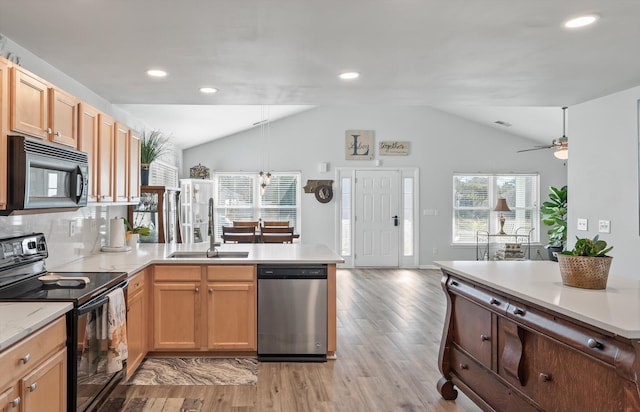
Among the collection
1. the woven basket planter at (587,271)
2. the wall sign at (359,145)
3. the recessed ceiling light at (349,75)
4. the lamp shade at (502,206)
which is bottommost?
the woven basket planter at (587,271)

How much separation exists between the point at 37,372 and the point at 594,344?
6.93ft

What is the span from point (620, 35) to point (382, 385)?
265cm

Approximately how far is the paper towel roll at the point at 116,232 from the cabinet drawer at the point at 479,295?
282cm

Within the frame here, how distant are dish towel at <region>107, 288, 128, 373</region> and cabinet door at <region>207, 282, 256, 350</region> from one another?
1011 millimetres

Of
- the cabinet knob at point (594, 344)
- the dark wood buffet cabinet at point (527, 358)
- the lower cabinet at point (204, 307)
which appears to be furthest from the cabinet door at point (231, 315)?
the cabinet knob at point (594, 344)

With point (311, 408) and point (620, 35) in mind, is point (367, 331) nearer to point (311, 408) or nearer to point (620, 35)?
point (311, 408)

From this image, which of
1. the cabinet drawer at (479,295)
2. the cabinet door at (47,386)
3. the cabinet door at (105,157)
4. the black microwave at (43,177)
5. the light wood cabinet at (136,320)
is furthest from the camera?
the cabinet door at (105,157)

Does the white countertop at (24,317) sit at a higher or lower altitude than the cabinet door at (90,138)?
lower

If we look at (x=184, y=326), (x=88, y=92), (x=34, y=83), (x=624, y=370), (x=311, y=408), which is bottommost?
(x=311, y=408)

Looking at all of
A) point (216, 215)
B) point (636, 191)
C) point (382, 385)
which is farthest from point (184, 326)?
point (216, 215)

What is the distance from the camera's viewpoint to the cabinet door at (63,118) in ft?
8.51

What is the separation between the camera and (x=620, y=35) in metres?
2.71

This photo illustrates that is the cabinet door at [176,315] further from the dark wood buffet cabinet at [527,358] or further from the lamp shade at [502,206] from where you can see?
the lamp shade at [502,206]

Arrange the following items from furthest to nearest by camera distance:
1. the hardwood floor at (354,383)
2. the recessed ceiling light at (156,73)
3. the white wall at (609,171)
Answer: the white wall at (609,171)
the recessed ceiling light at (156,73)
the hardwood floor at (354,383)
